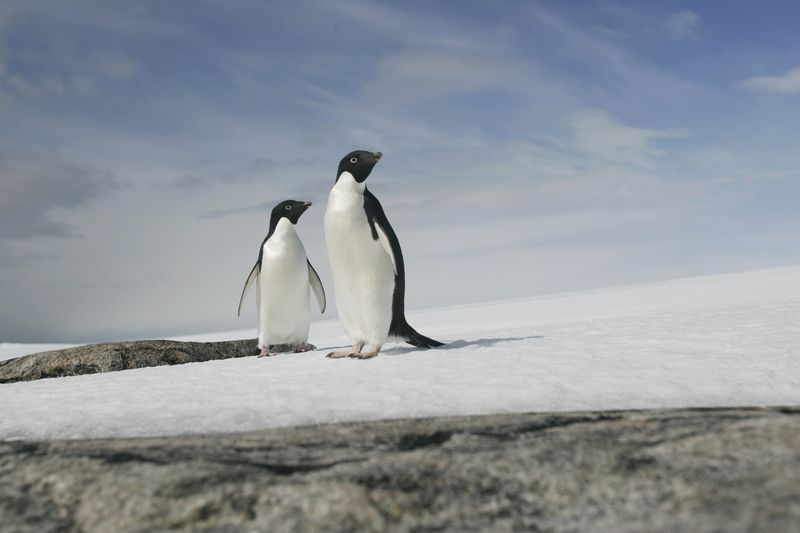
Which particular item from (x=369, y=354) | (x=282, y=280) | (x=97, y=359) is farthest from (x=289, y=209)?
(x=97, y=359)

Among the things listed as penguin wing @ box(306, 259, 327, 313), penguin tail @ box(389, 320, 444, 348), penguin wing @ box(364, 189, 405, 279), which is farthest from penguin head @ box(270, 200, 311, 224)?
penguin tail @ box(389, 320, 444, 348)

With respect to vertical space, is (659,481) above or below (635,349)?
below

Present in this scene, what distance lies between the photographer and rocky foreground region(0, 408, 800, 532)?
84.3 inches

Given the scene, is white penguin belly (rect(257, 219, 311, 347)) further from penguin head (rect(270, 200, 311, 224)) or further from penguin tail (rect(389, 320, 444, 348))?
penguin tail (rect(389, 320, 444, 348))

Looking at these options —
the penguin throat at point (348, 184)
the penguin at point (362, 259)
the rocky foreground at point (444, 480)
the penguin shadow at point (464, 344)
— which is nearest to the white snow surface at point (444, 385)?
the penguin shadow at point (464, 344)

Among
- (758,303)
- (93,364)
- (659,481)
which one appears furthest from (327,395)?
(758,303)

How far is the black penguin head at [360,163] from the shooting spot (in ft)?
20.1

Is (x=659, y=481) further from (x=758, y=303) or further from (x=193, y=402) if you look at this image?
(x=758, y=303)

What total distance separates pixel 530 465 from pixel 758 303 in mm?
7167

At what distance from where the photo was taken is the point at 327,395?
3.83 metres

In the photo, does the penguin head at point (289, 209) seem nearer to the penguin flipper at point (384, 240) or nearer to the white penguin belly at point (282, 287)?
the white penguin belly at point (282, 287)

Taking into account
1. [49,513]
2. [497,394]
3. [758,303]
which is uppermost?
[758,303]

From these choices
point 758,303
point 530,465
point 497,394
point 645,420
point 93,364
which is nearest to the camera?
point 530,465

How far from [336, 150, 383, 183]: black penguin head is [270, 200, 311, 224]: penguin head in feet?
5.60
